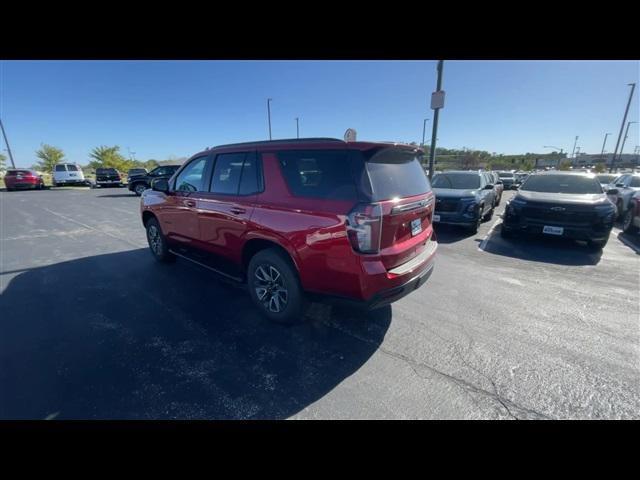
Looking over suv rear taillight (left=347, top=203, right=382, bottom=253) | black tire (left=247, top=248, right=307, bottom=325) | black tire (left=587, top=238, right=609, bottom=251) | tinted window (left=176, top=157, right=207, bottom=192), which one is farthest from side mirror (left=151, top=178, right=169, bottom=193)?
black tire (left=587, top=238, right=609, bottom=251)

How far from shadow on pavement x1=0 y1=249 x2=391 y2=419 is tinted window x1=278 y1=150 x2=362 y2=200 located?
1489 mm

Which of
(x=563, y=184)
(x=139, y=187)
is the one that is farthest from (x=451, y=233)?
(x=139, y=187)

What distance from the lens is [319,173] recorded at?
8.66 feet

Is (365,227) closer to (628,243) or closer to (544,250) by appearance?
(544,250)

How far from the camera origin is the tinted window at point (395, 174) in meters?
2.45

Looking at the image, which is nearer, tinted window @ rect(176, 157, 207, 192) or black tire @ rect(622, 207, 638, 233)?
tinted window @ rect(176, 157, 207, 192)

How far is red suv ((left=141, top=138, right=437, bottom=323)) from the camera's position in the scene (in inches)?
93.1

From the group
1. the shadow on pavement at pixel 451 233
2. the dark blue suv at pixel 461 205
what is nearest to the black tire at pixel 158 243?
the shadow on pavement at pixel 451 233

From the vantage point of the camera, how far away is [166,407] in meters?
1.98

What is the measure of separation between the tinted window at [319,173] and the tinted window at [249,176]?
381 millimetres

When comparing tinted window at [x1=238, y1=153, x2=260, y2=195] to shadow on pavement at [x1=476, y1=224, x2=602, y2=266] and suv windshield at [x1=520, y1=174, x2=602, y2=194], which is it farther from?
suv windshield at [x1=520, y1=174, x2=602, y2=194]
